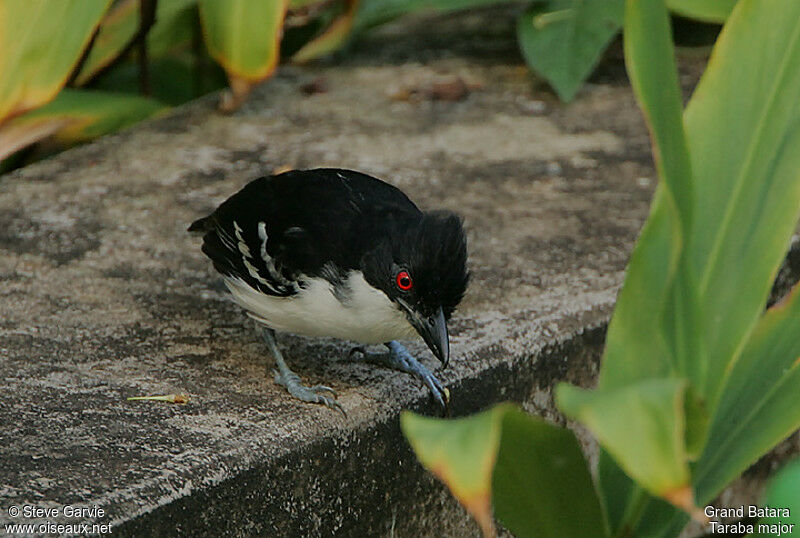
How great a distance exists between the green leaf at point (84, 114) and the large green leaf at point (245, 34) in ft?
2.04

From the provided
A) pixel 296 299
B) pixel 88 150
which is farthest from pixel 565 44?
pixel 296 299

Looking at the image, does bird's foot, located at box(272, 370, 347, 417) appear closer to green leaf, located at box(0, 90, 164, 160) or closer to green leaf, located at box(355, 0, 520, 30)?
green leaf, located at box(0, 90, 164, 160)

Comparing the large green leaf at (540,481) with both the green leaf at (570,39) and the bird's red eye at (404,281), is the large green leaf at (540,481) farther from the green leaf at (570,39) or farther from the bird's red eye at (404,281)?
the green leaf at (570,39)

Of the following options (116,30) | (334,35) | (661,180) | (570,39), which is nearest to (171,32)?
(116,30)

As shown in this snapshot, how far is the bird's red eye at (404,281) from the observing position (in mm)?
2984

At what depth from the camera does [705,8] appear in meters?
5.39

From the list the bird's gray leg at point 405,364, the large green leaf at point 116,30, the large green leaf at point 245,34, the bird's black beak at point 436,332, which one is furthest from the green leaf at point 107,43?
the bird's black beak at point 436,332

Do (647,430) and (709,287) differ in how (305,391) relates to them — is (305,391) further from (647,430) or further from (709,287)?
(647,430)

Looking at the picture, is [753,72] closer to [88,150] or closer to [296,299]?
[296,299]

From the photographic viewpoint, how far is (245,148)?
16.2ft

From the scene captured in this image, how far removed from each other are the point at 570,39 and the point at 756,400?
10.2 ft

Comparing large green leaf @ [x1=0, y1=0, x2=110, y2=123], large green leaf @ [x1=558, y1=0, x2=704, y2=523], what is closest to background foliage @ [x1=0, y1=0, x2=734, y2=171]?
large green leaf @ [x1=0, y1=0, x2=110, y2=123]

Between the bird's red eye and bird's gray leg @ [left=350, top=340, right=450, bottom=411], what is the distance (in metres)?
0.29

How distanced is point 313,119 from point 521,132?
0.92m
